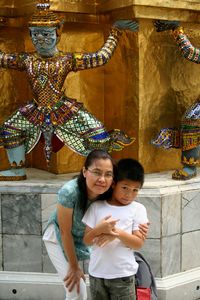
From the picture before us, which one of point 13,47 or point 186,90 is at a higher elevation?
point 13,47

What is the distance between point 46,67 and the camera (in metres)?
3.30

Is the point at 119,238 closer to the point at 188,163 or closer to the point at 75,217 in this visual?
the point at 75,217

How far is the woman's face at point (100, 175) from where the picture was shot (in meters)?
2.25

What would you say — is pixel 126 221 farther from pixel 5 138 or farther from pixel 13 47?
pixel 13 47

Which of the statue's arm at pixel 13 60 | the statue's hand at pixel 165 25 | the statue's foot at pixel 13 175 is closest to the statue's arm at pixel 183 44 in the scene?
the statue's hand at pixel 165 25

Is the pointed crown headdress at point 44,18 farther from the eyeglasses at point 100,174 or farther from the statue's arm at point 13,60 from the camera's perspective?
the eyeglasses at point 100,174

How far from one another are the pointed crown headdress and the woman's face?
1285 mm

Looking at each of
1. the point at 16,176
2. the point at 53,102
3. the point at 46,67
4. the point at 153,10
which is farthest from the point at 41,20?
the point at 16,176

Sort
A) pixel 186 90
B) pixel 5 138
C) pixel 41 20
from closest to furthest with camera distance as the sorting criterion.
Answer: pixel 41 20 → pixel 5 138 → pixel 186 90

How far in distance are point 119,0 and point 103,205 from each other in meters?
1.68

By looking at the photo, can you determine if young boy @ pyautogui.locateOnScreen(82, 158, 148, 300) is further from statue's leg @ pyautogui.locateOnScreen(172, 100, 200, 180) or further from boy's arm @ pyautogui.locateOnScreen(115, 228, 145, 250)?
statue's leg @ pyautogui.locateOnScreen(172, 100, 200, 180)

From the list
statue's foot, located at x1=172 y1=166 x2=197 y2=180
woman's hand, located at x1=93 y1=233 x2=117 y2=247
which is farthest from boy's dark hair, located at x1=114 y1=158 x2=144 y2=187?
statue's foot, located at x1=172 y1=166 x2=197 y2=180

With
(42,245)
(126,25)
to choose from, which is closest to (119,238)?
(42,245)

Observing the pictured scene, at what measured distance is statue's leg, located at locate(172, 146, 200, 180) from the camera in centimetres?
349
